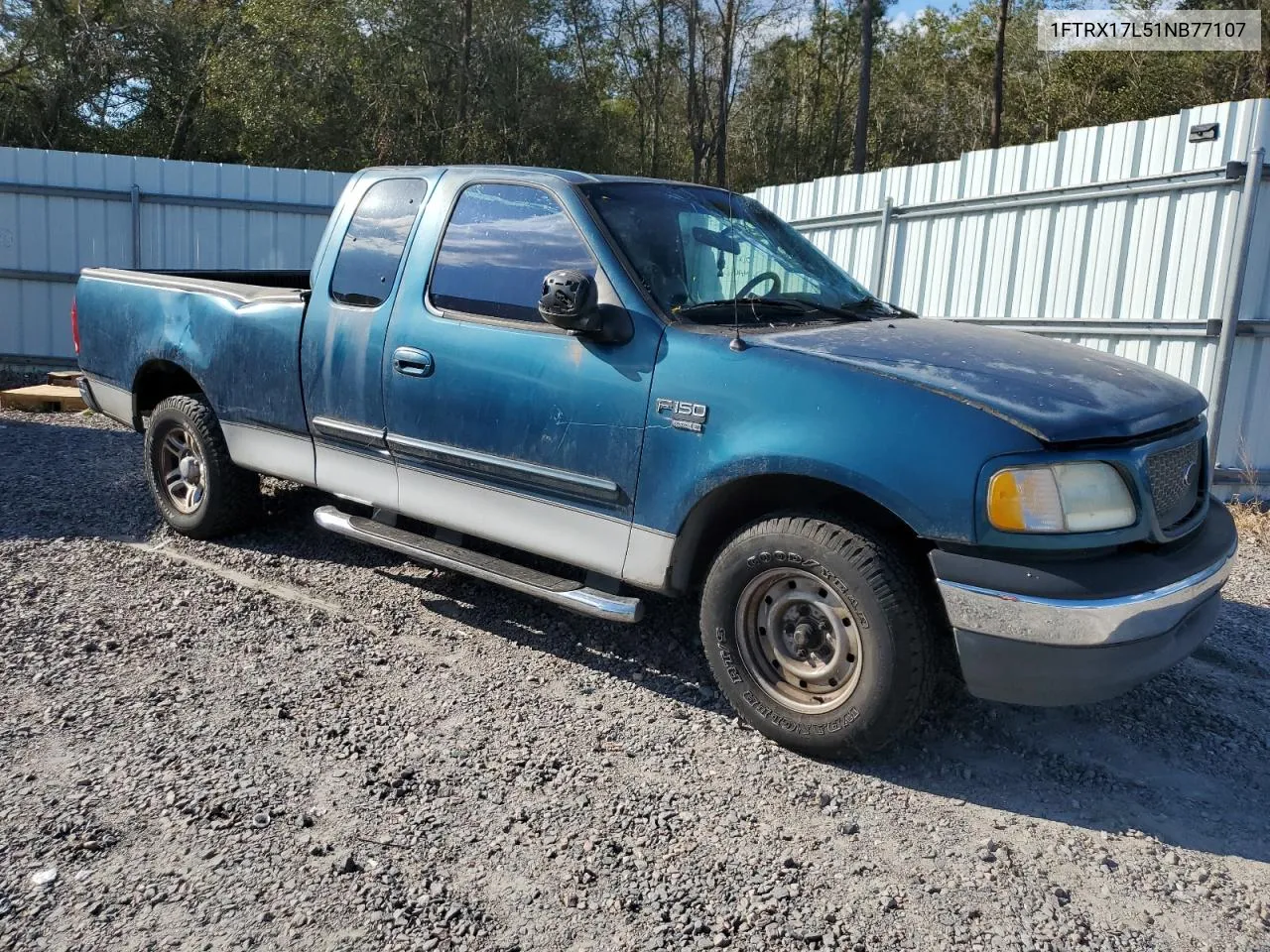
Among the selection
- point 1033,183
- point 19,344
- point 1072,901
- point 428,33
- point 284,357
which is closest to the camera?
point 1072,901

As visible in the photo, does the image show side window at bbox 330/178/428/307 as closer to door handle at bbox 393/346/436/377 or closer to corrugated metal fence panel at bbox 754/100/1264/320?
door handle at bbox 393/346/436/377

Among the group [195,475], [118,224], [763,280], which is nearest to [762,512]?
[763,280]

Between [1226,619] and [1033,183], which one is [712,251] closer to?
[1226,619]

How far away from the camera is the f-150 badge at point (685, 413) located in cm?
349

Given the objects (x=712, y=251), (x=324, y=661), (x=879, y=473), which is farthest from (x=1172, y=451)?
(x=324, y=661)

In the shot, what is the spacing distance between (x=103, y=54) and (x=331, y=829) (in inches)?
1175

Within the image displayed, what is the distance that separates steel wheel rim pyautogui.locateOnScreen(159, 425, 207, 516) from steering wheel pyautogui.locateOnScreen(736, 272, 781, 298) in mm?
3157

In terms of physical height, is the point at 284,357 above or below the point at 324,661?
above

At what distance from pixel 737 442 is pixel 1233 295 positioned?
544cm

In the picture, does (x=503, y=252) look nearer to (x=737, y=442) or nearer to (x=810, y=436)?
(x=737, y=442)

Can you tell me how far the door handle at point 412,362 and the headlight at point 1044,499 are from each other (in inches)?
92.0

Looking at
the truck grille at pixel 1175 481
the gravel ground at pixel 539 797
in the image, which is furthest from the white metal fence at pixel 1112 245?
the truck grille at pixel 1175 481

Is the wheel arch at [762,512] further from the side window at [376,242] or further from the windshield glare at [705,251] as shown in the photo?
the side window at [376,242]

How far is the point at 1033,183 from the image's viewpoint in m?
8.60
